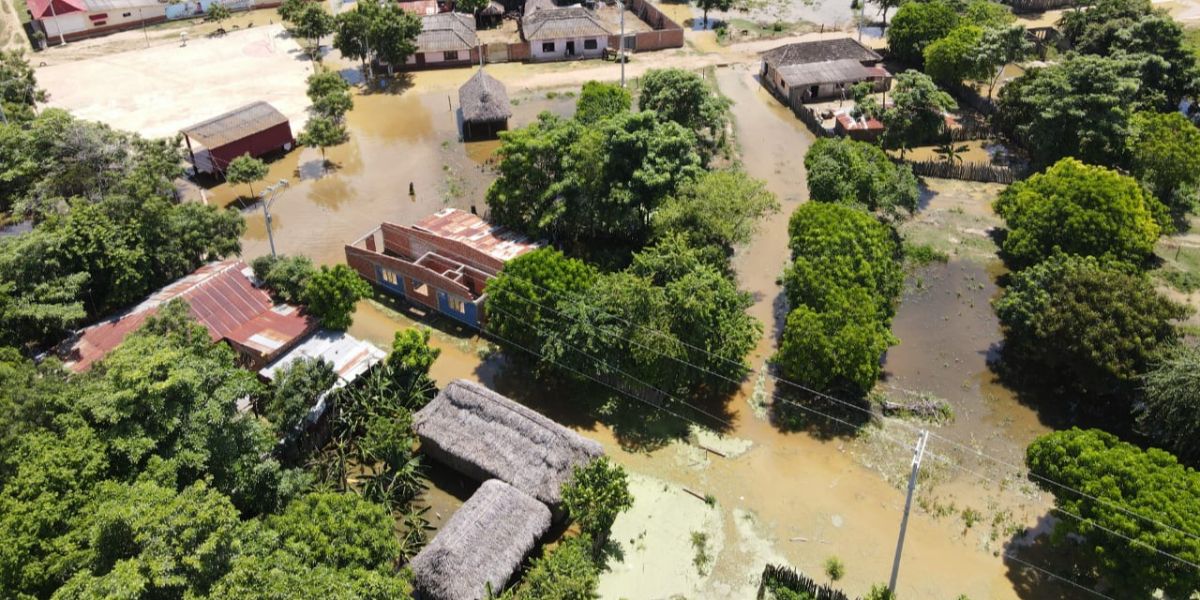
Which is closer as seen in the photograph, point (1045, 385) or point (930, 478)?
point (930, 478)

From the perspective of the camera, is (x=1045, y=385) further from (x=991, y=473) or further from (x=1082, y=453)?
(x=1082, y=453)

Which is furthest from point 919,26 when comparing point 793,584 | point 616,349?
point 793,584

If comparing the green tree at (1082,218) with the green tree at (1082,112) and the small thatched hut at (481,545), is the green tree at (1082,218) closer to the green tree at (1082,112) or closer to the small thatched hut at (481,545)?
the green tree at (1082,112)

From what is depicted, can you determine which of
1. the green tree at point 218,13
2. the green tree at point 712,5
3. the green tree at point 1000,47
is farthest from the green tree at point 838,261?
the green tree at point 218,13

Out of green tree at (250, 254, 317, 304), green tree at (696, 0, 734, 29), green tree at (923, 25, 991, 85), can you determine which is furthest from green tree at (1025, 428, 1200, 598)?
green tree at (696, 0, 734, 29)

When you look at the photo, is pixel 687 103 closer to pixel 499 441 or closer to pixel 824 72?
pixel 824 72

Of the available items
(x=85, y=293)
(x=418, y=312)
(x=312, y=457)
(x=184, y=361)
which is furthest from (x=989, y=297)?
(x=85, y=293)
